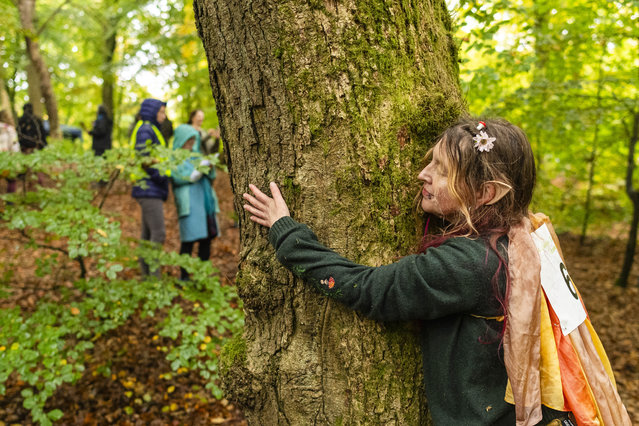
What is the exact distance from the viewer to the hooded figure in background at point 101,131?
9.37m

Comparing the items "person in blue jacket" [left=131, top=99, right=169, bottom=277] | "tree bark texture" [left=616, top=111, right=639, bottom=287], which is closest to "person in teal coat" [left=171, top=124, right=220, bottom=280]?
"person in blue jacket" [left=131, top=99, right=169, bottom=277]

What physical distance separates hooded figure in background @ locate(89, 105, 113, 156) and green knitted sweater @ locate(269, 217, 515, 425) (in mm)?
Result: 9142

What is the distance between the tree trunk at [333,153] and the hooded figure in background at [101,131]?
8.86 m

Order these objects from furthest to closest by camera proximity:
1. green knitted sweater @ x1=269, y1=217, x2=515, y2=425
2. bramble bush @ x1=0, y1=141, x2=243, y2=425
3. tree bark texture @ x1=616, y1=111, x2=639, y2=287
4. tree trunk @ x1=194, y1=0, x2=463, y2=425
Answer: tree bark texture @ x1=616, y1=111, x2=639, y2=287 → bramble bush @ x1=0, y1=141, x2=243, y2=425 → tree trunk @ x1=194, y1=0, x2=463, y2=425 → green knitted sweater @ x1=269, y1=217, x2=515, y2=425

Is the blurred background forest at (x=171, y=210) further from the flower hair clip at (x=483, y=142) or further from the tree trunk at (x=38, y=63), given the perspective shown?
the flower hair clip at (x=483, y=142)

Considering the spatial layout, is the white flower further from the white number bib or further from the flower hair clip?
the white number bib

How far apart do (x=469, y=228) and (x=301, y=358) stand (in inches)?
30.2

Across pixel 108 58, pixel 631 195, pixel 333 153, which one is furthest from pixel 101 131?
pixel 631 195

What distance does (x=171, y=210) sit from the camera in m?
9.82

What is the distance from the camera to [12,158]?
2.88m

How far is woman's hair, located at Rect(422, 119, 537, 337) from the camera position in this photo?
1.46m

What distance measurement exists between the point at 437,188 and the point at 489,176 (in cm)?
18

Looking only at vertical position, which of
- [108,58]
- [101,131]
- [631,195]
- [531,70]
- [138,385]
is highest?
[108,58]

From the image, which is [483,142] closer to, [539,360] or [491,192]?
[491,192]
